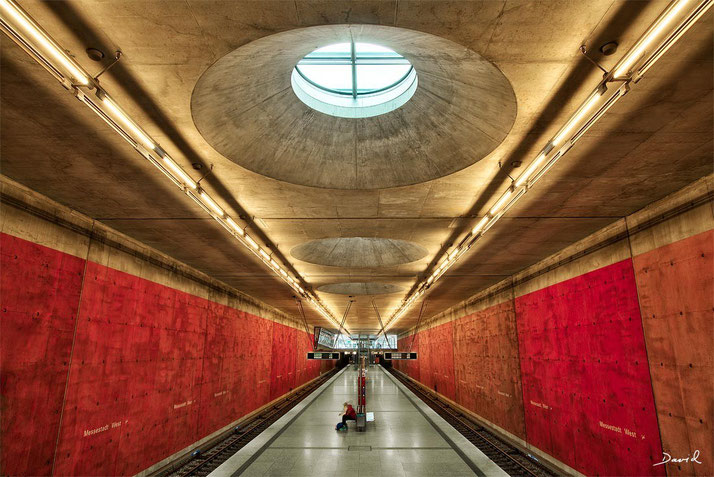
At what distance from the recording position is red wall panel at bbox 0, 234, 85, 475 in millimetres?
6555

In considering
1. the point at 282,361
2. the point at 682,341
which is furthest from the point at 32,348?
the point at 282,361

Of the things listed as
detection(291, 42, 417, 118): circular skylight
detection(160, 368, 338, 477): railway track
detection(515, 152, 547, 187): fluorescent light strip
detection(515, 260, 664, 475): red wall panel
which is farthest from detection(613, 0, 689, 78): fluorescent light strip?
detection(160, 368, 338, 477): railway track

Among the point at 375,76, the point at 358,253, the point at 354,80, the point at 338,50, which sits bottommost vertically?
the point at 358,253

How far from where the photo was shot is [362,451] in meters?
10.4

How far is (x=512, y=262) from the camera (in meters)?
12.8

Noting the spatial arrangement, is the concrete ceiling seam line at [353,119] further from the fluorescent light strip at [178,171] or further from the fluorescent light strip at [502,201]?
the fluorescent light strip at [502,201]

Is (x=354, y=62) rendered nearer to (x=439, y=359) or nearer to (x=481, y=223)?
(x=481, y=223)

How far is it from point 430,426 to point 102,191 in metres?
12.1

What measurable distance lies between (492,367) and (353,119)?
13.8m

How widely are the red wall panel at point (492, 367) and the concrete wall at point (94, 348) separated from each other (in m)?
11.4

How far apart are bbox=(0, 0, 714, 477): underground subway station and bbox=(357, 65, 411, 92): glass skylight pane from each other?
35 millimetres

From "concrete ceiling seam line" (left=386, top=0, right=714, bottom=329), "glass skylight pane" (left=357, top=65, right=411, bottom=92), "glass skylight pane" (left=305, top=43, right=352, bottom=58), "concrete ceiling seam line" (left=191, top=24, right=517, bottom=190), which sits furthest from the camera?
"glass skylight pane" (left=357, top=65, right=411, bottom=92)

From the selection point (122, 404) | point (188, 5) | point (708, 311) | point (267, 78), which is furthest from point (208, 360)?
point (708, 311)

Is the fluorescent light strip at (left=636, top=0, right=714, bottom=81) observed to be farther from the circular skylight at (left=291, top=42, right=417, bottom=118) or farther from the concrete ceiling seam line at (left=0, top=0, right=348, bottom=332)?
the concrete ceiling seam line at (left=0, top=0, right=348, bottom=332)
